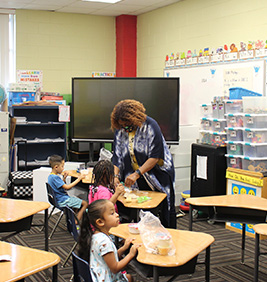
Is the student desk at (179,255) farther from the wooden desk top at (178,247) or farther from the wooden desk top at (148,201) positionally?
the wooden desk top at (148,201)

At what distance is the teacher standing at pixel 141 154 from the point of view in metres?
3.82

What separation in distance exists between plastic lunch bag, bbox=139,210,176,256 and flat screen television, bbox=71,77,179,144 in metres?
3.11

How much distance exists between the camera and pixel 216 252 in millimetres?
4293

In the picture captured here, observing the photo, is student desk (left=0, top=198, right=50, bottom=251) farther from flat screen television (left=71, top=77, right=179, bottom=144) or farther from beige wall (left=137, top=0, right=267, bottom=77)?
beige wall (left=137, top=0, right=267, bottom=77)

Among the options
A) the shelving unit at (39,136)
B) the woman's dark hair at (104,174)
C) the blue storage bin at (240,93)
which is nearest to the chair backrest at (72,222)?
the woman's dark hair at (104,174)

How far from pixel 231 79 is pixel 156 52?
2.00 m

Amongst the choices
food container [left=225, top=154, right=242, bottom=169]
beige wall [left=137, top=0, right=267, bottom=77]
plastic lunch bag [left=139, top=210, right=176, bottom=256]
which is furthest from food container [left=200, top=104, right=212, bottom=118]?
plastic lunch bag [left=139, top=210, right=176, bottom=256]

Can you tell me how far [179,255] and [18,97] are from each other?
5315 mm

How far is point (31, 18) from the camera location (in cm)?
747

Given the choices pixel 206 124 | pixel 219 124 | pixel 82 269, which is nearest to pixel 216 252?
pixel 219 124

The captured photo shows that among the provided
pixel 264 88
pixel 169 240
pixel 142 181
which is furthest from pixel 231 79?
pixel 169 240

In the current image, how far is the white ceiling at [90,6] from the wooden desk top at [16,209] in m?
4.26

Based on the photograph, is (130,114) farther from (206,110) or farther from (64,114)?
(64,114)

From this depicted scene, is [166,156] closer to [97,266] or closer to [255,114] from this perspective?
[255,114]
